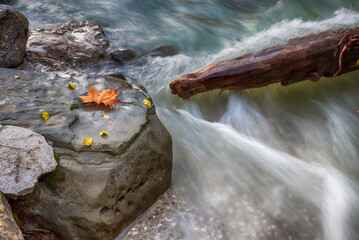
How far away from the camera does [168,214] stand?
299cm

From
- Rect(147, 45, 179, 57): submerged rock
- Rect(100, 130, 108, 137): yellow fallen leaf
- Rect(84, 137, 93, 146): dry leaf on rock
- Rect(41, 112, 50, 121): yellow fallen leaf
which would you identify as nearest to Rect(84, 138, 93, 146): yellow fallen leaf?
Rect(84, 137, 93, 146): dry leaf on rock

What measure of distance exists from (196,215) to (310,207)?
3.88 ft

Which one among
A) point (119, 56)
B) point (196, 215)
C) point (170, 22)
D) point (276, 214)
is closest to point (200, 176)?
point (196, 215)

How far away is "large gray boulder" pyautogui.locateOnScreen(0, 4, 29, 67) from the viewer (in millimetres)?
4285

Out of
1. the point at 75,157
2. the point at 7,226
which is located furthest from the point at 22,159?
the point at 7,226

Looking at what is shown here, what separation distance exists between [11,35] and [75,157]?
275 centimetres

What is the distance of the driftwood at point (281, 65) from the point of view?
4.14 m

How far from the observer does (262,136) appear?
4.16 m

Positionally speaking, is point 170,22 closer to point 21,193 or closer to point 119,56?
point 119,56

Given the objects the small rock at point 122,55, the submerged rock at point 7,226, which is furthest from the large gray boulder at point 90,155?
the small rock at point 122,55

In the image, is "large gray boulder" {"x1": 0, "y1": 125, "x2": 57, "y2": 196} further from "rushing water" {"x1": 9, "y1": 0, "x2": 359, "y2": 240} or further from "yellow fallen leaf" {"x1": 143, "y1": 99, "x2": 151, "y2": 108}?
"rushing water" {"x1": 9, "y1": 0, "x2": 359, "y2": 240}

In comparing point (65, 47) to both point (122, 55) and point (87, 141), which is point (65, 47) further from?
point (87, 141)

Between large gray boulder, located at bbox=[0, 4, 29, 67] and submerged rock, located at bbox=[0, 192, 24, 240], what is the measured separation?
2996mm

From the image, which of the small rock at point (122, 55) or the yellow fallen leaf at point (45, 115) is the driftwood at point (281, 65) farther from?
the small rock at point (122, 55)
